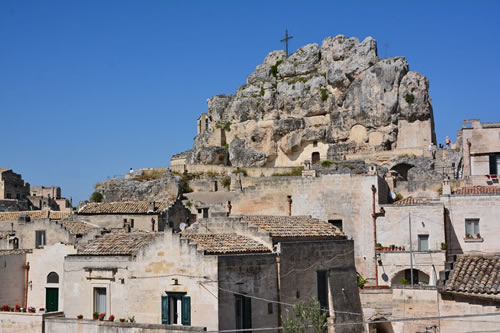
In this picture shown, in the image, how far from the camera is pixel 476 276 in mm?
23016

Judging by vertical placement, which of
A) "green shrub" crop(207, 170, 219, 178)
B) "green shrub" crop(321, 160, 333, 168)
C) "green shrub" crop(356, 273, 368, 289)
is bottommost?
"green shrub" crop(356, 273, 368, 289)

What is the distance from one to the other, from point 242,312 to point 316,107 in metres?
60.1

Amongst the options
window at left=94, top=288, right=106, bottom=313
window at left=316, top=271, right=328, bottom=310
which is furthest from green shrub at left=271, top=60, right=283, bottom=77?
window at left=94, top=288, right=106, bottom=313

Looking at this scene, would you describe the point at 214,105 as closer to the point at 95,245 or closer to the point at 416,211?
the point at 416,211

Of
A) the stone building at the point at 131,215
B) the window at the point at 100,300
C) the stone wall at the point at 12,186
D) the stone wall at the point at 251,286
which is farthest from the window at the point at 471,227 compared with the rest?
the stone wall at the point at 12,186

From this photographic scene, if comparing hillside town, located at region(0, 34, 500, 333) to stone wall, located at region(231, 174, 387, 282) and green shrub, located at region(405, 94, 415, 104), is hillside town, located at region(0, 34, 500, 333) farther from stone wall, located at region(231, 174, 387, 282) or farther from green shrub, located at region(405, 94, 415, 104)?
green shrub, located at region(405, 94, 415, 104)

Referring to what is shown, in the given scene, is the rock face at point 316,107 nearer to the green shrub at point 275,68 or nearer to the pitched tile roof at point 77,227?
the green shrub at point 275,68

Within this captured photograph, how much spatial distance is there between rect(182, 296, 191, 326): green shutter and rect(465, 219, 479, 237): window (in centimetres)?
1854

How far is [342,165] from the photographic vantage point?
6812 cm

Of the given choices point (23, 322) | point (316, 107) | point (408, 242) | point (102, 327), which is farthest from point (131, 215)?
point (316, 107)

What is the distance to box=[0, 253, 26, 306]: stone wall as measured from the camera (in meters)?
33.8

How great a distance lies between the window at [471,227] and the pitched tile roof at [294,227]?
8633mm

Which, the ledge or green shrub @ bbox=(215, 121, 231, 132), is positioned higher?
green shrub @ bbox=(215, 121, 231, 132)

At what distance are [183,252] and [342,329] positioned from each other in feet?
28.7
